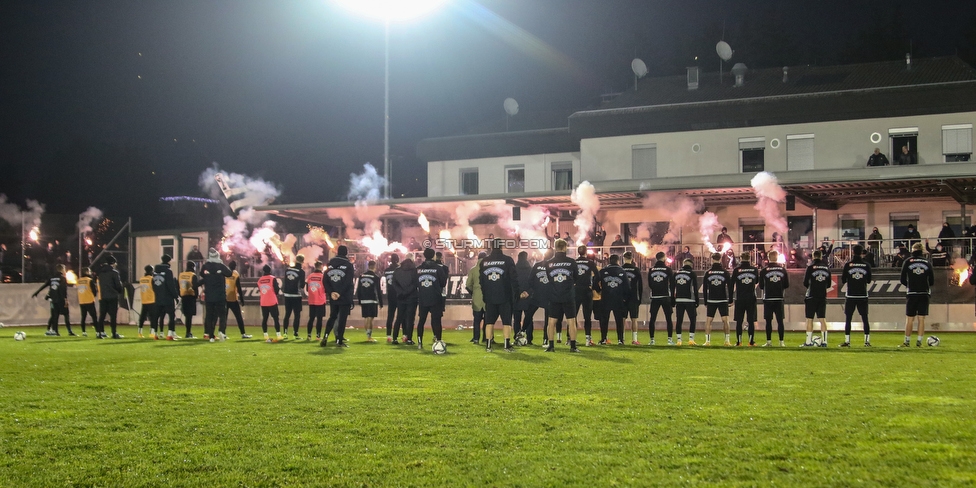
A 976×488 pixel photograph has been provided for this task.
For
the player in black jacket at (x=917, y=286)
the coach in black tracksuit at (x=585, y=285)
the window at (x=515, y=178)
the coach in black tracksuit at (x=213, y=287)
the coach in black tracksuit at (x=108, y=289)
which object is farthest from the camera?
the window at (x=515, y=178)

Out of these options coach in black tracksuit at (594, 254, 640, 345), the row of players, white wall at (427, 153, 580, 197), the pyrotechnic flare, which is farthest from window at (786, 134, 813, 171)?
coach in black tracksuit at (594, 254, 640, 345)

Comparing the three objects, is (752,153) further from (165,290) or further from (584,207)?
(165,290)

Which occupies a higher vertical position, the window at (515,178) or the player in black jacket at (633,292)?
the window at (515,178)

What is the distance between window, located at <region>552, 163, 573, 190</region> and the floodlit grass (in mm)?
24722

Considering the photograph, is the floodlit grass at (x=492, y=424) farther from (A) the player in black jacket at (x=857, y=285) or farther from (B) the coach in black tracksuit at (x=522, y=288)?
(B) the coach in black tracksuit at (x=522, y=288)

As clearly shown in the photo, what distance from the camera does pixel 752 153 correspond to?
1232 inches

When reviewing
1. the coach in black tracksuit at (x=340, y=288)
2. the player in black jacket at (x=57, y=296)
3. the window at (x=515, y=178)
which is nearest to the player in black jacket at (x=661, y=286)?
the coach in black tracksuit at (x=340, y=288)

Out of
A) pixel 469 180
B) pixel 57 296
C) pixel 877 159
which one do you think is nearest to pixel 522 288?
pixel 57 296

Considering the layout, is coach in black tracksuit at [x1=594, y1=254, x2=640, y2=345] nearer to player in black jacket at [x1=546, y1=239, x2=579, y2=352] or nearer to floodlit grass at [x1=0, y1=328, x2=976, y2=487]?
player in black jacket at [x1=546, y1=239, x2=579, y2=352]

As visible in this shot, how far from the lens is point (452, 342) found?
686 inches

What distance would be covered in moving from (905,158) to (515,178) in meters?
15.9

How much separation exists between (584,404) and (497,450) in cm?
206

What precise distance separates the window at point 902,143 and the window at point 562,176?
41.8 feet

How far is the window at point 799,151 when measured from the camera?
99.8 ft
